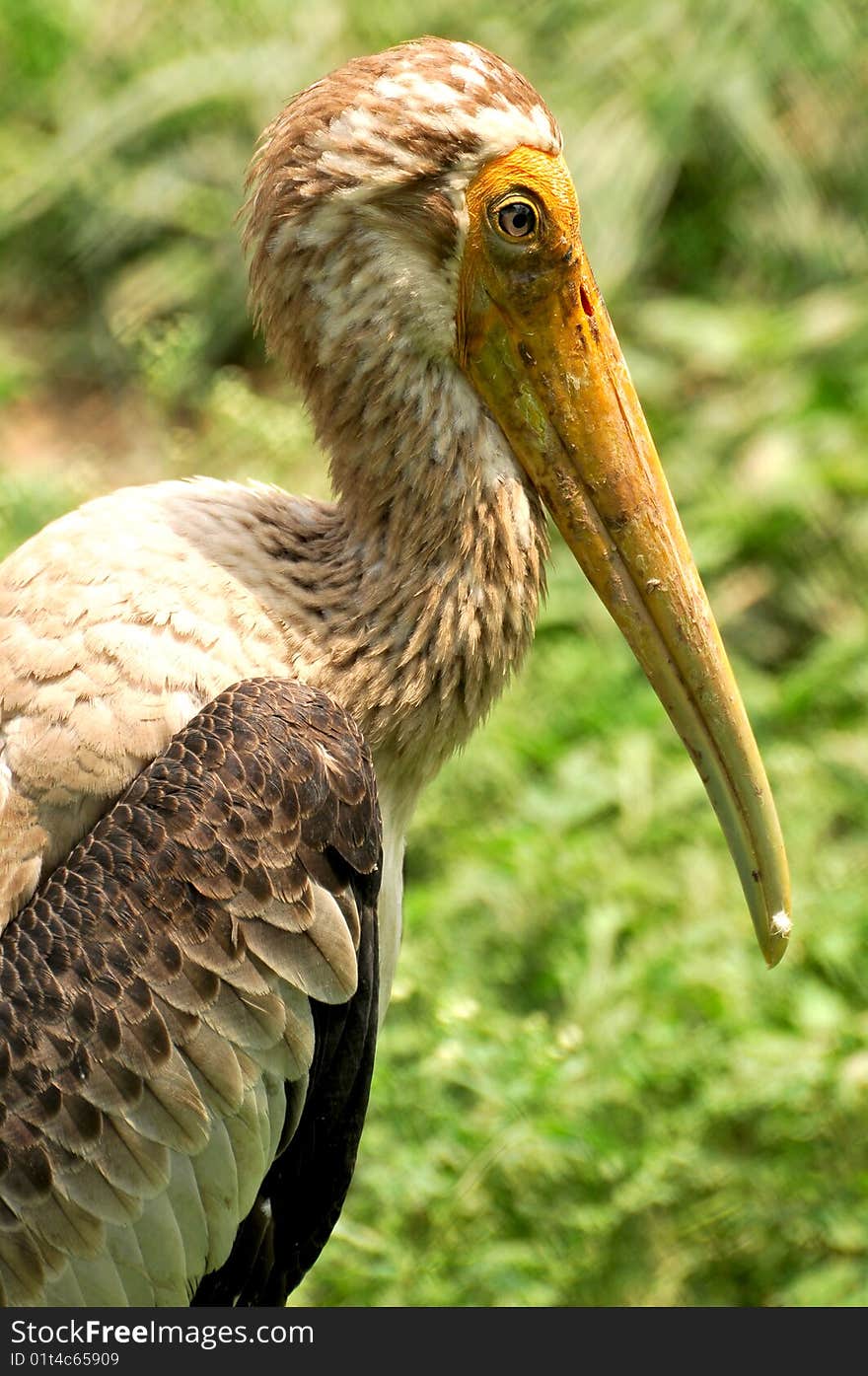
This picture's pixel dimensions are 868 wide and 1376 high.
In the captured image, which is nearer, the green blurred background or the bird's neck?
the bird's neck

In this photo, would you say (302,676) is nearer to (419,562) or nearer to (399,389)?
(419,562)

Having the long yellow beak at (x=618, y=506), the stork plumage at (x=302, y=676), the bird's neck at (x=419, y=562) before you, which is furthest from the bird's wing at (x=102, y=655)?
the long yellow beak at (x=618, y=506)

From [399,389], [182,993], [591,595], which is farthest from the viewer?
[591,595]

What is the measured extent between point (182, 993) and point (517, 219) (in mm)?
1391

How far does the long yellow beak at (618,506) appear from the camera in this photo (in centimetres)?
319

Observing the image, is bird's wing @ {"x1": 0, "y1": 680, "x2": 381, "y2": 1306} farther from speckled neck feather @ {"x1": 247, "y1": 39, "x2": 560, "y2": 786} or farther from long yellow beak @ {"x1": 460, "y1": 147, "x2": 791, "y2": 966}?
long yellow beak @ {"x1": 460, "y1": 147, "x2": 791, "y2": 966}

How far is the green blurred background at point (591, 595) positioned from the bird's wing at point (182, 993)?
0.84 meters

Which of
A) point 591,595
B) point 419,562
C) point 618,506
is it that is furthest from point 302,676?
point 591,595

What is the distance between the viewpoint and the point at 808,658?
6039 millimetres

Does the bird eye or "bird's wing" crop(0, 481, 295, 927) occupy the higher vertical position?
the bird eye

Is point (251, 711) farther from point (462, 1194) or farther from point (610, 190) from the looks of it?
point (610, 190)

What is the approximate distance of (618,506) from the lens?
10.7 ft

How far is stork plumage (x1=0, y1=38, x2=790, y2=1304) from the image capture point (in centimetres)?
295

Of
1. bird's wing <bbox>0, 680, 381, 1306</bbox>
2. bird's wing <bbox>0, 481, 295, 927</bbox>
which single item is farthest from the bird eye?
bird's wing <bbox>0, 680, 381, 1306</bbox>
